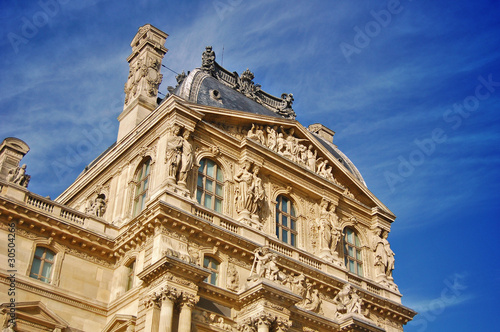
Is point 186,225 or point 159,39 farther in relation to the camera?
point 159,39

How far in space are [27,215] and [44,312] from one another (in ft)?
13.1

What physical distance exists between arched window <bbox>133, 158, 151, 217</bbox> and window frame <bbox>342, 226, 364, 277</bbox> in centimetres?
1116

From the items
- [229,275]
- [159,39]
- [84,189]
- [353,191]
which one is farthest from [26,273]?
[353,191]

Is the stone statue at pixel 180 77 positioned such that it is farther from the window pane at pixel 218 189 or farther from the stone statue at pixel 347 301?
the stone statue at pixel 347 301

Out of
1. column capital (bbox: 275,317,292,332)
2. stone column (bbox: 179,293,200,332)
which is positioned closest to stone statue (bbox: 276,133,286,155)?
column capital (bbox: 275,317,292,332)

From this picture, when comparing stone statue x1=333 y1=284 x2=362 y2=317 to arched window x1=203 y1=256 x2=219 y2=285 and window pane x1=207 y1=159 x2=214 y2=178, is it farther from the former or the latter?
window pane x1=207 y1=159 x2=214 y2=178

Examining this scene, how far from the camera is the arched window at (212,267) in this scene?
27842 millimetres

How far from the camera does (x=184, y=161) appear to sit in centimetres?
2927

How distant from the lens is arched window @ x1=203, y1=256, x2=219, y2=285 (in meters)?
27.8

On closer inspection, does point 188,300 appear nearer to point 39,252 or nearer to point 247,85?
point 39,252

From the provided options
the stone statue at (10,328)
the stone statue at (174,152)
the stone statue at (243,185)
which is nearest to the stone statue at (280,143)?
the stone statue at (243,185)

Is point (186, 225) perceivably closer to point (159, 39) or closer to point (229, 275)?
point (229, 275)

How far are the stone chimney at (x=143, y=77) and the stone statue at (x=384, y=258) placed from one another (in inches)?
563

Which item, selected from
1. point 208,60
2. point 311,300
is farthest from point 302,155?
point 311,300
